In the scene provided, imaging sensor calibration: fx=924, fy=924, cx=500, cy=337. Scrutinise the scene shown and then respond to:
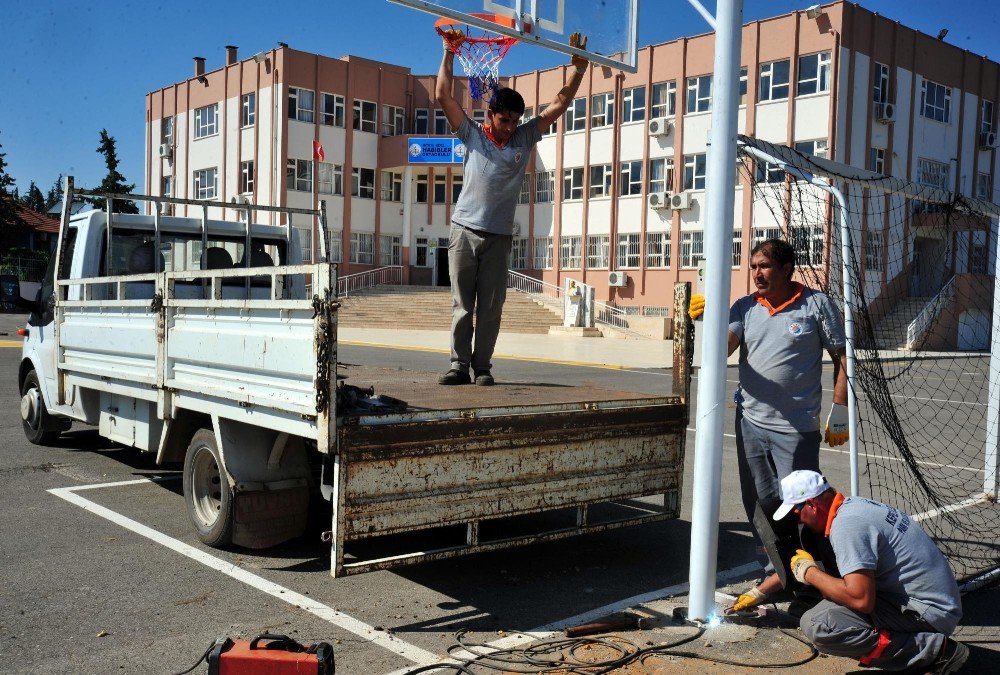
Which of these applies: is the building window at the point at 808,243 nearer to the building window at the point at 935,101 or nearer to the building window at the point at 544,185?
the building window at the point at 935,101

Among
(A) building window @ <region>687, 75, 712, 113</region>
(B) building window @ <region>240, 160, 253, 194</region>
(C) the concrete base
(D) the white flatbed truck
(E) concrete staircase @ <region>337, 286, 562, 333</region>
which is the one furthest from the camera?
(B) building window @ <region>240, 160, 253, 194</region>

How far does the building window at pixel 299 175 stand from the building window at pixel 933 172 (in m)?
28.3

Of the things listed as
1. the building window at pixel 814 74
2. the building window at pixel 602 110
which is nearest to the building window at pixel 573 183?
the building window at pixel 602 110

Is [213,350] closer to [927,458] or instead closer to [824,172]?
[824,172]

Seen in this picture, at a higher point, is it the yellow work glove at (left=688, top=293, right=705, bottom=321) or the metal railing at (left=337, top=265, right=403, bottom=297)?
the metal railing at (left=337, top=265, right=403, bottom=297)

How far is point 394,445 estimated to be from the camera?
4496 mm

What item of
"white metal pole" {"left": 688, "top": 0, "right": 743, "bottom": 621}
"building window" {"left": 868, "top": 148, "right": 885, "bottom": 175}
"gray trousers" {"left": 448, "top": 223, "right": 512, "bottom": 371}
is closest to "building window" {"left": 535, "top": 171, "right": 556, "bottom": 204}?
"building window" {"left": 868, "top": 148, "right": 885, "bottom": 175}

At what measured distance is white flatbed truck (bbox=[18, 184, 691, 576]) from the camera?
14.6 feet

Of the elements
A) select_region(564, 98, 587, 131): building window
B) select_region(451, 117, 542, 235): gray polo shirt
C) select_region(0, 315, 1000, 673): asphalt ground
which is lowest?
select_region(0, 315, 1000, 673): asphalt ground

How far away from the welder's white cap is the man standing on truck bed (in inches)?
108

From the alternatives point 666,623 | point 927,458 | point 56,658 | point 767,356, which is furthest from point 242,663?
point 927,458

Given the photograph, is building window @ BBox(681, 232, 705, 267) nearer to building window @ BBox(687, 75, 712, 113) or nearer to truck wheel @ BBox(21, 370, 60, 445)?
building window @ BBox(687, 75, 712, 113)

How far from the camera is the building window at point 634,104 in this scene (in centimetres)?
4225

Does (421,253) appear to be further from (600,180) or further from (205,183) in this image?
(205,183)
